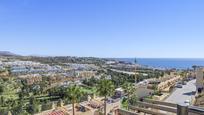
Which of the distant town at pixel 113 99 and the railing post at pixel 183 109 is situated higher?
the railing post at pixel 183 109

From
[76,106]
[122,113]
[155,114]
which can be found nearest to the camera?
[155,114]

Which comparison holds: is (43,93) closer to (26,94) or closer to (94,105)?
(26,94)

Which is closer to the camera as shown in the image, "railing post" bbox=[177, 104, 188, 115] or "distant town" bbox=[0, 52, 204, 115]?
"railing post" bbox=[177, 104, 188, 115]

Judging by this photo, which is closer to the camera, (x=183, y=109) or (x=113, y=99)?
(x=183, y=109)

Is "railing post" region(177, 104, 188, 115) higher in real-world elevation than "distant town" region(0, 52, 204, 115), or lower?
higher

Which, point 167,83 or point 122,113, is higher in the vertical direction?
point 122,113

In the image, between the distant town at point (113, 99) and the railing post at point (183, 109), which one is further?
the distant town at point (113, 99)

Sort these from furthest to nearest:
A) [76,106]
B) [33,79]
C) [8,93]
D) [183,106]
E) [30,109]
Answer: [33,79] < [8,93] < [30,109] < [76,106] < [183,106]

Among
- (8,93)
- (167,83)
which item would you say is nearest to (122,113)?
(167,83)

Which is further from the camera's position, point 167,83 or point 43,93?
point 43,93

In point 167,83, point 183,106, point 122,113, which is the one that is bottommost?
point 167,83

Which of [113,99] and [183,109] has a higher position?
[183,109]
